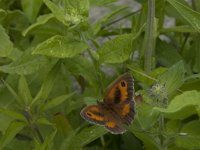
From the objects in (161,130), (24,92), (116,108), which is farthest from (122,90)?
(24,92)

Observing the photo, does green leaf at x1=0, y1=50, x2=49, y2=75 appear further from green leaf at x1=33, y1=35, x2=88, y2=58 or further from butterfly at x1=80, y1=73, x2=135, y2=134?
butterfly at x1=80, y1=73, x2=135, y2=134

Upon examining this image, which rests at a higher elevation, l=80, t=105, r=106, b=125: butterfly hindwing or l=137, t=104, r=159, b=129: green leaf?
l=80, t=105, r=106, b=125: butterfly hindwing

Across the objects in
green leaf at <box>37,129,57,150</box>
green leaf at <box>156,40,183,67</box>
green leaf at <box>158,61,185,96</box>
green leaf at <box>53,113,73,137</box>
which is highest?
green leaf at <box>158,61,185,96</box>

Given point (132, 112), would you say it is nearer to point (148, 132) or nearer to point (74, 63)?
point (148, 132)

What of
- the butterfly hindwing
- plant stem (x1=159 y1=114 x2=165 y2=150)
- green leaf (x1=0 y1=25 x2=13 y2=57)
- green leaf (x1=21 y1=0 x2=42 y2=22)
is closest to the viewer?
the butterfly hindwing

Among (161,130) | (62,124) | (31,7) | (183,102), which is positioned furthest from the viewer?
(31,7)

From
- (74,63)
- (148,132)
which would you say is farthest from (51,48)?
(148,132)

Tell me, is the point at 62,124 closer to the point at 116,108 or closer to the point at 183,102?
the point at 116,108

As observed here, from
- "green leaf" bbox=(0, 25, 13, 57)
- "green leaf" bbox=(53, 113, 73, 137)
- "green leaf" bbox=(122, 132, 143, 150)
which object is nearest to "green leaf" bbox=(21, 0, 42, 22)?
"green leaf" bbox=(0, 25, 13, 57)
